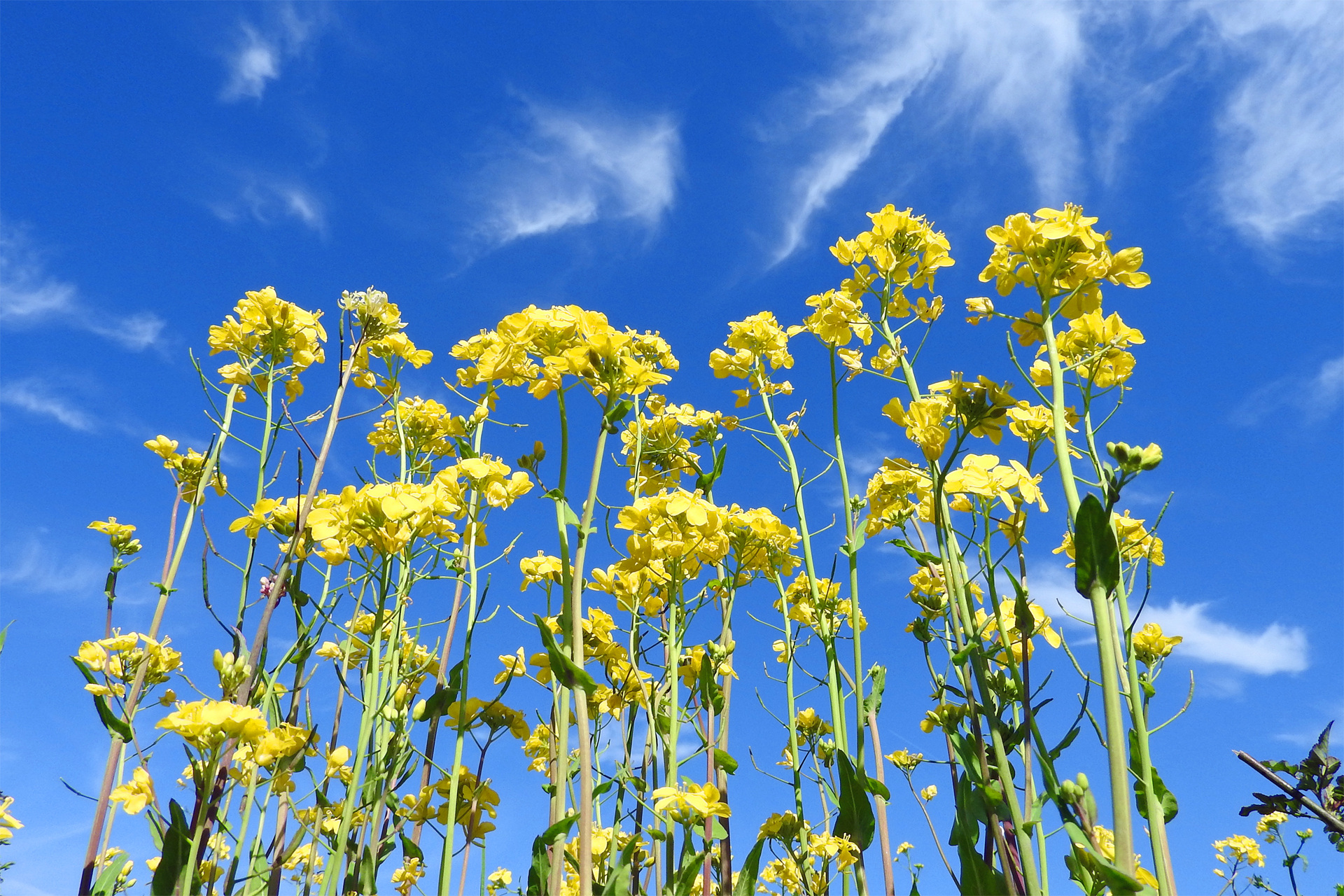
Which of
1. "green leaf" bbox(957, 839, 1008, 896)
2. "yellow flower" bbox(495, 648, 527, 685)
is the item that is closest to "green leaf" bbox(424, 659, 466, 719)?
"yellow flower" bbox(495, 648, 527, 685)

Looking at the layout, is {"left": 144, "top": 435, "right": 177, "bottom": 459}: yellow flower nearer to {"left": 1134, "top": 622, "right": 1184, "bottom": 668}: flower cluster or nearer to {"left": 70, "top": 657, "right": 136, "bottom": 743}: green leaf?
{"left": 70, "top": 657, "right": 136, "bottom": 743}: green leaf

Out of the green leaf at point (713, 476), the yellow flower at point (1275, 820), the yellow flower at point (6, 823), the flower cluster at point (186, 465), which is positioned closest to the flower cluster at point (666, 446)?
the green leaf at point (713, 476)

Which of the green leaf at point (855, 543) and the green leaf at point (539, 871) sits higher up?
the green leaf at point (855, 543)

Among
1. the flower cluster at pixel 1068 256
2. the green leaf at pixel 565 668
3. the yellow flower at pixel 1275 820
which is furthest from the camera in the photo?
the yellow flower at pixel 1275 820

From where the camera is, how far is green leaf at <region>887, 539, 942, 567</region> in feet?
8.09

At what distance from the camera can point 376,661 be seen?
2.26 meters

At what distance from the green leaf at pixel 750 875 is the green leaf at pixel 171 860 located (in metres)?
1.68

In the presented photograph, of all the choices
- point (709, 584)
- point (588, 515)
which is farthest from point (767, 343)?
point (588, 515)

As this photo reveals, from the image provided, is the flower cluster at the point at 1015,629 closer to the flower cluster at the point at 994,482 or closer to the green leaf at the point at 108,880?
the flower cluster at the point at 994,482

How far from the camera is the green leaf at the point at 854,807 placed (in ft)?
7.83

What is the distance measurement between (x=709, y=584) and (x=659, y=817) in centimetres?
89

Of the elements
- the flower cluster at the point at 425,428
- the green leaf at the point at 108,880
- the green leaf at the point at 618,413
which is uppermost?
the flower cluster at the point at 425,428

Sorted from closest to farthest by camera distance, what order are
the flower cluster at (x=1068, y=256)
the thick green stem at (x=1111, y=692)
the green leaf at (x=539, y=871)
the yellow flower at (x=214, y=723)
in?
the thick green stem at (x=1111, y=692), the yellow flower at (x=214, y=723), the flower cluster at (x=1068, y=256), the green leaf at (x=539, y=871)

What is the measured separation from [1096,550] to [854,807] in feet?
4.14
